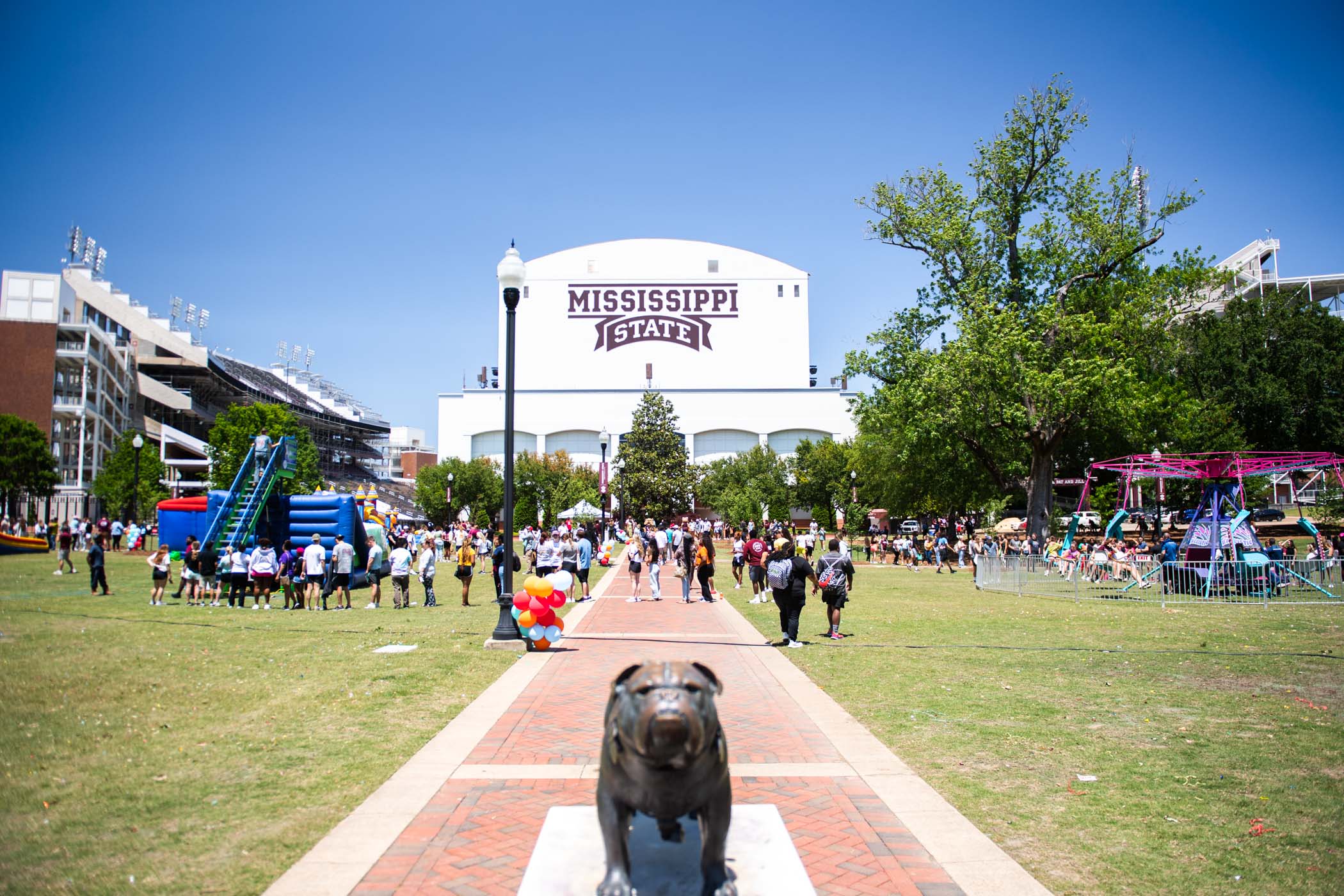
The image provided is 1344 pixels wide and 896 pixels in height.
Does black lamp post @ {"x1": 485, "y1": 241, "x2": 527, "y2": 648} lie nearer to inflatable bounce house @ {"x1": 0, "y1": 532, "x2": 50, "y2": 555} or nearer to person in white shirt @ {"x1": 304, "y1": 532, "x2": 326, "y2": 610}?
person in white shirt @ {"x1": 304, "y1": 532, "x2": 326, "y2": 610}

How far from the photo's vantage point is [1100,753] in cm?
677

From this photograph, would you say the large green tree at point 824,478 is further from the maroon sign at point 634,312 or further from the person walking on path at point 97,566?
the person walking on path at point 97,566

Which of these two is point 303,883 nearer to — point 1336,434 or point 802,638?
point 802,638

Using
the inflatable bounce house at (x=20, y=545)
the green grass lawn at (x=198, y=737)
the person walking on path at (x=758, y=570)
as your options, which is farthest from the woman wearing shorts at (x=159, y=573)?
the inflatable bounce house at (x=20, y=545)

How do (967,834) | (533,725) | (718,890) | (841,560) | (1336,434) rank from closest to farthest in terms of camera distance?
1. (718,890)
2. (967,834)
3. (533,725)
4. (841,560)
5. (1336,434)

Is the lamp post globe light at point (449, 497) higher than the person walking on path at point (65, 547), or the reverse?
the lamp post globe light at point (449, 497)

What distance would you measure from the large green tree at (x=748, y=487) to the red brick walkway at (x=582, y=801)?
179ft

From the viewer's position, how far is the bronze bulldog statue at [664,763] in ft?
10.9

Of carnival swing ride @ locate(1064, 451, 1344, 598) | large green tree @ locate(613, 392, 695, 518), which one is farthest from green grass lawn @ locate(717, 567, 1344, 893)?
large green tree @ locate(613, 392, 695, 518)

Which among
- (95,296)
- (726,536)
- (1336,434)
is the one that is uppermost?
(95,296)

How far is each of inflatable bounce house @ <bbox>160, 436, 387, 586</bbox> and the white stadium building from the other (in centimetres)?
6268

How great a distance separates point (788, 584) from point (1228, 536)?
14.4 meters

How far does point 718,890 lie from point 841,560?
32.3ft

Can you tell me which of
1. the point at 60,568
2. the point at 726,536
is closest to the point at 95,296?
the point at 726,536
